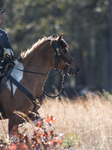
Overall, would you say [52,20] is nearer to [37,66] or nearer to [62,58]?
[62,58]

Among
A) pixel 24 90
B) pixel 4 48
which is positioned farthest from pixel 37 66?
pixel 4 48

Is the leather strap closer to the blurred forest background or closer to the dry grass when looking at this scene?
the dry grass

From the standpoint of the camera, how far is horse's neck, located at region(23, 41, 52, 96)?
4953 millimetres

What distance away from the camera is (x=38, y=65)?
199 inches

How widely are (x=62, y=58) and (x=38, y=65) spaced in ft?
1.68

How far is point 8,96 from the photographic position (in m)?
4.69

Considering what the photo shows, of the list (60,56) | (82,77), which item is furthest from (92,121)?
(82,77)

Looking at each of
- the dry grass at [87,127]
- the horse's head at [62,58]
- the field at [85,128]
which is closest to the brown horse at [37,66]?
the horse's head at [62,58]

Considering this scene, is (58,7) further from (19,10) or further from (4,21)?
(4,21)

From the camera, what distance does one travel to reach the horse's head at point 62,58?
5.07 metres

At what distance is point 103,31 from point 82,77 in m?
5.92

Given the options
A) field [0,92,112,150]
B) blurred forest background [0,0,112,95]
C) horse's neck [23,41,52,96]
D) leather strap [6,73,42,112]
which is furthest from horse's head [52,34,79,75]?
blurred forest background [0,0,112,95]

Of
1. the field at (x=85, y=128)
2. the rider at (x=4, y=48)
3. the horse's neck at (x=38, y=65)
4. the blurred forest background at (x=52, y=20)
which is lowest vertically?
the field at (x=85, y=128)

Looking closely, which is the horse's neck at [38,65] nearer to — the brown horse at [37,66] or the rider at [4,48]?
the brown horse at [37,66]
